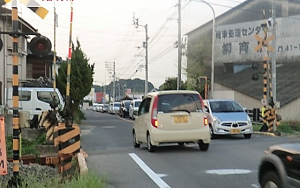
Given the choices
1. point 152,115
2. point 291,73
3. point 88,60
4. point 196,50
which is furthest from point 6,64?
point 196,50

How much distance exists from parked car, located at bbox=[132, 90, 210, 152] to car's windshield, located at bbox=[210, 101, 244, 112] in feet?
18.8

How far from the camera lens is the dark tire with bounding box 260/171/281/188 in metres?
5.90

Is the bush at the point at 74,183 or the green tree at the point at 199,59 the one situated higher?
the green tree at the point at 199,59

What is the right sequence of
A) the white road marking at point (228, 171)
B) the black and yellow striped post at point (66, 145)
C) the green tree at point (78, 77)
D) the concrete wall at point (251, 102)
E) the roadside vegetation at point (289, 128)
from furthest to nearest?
the concrete wall at point (251, 102) → the green tree at point (78, 77) → the roadside vegetation at point (289, 128) → the white road marking at point (228, 171) → the black and yellow striped post at point (66, 145)

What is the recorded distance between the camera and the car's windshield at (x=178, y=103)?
519 inches

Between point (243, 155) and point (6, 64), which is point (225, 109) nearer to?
point (243, 155)

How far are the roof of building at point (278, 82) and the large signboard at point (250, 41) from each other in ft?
4.27

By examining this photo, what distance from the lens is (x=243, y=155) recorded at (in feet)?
41.3

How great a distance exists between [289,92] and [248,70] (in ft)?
39.1

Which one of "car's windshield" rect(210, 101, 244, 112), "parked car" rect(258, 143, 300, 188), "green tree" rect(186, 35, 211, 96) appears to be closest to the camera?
"parked car" rect(258, 143, 300, 188)

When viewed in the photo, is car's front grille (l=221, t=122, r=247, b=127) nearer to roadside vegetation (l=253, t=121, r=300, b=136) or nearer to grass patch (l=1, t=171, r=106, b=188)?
roadside vegetation (l=253, t=121, r=300, b=136)

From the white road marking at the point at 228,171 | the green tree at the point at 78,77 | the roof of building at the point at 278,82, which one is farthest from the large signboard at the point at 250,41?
the white road marking at the point at 228,171

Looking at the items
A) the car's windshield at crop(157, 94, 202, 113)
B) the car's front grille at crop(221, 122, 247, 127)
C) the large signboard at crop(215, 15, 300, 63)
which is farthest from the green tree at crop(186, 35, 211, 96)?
the car's windshield at crop(157, 94, 202, 113)

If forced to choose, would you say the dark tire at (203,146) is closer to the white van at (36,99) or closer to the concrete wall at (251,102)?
the white van at (36,99)
